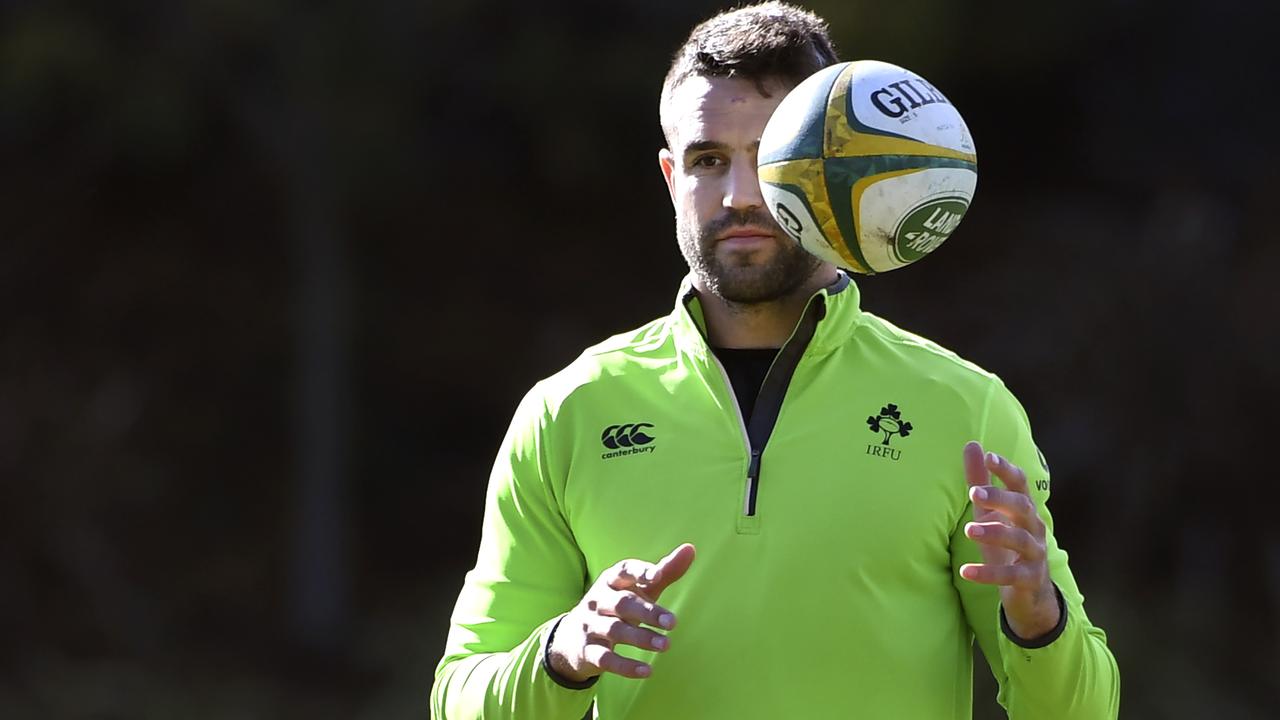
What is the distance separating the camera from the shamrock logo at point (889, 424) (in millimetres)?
2752

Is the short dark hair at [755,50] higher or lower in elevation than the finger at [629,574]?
higher

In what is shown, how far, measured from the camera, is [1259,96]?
28.7ft

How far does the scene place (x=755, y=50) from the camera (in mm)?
2855

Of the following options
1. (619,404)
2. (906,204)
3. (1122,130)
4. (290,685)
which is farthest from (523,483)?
(1122,130)

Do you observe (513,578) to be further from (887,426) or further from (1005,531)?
(1005,531)

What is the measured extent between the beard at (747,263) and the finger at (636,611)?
0.66m

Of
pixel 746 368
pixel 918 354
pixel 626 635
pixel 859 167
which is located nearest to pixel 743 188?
pixel 859 167

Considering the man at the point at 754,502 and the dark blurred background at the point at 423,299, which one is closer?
the man at the point at 754,502

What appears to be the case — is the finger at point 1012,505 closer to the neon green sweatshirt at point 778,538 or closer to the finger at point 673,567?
the neon green sweatshirt at point 778,538

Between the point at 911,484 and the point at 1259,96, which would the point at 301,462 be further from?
the point at 911,484

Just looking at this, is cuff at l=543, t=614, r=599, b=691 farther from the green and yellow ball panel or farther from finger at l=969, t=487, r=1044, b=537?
the green and yellow ball panel

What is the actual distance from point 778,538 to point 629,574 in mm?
365

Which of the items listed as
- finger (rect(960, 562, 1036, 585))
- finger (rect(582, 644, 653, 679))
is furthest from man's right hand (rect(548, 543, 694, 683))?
finger (rect(960, 562, 1036, 585))

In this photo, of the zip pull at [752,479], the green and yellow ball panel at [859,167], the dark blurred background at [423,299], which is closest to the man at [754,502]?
the zip pull at [752,479]
